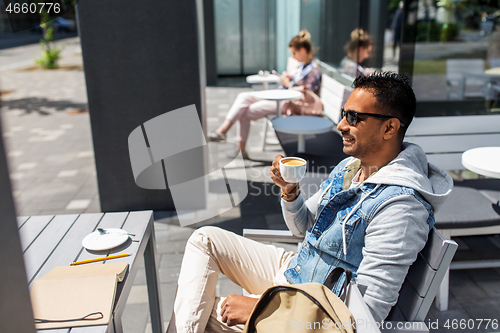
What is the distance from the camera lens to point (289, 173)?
1.63 meters

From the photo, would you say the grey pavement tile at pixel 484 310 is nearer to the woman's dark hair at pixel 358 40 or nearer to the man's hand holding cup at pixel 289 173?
the man's hand holding cup at pixel 289 173

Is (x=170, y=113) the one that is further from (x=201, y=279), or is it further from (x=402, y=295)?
(x=402, y=295)

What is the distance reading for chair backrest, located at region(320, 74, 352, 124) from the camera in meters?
4.87

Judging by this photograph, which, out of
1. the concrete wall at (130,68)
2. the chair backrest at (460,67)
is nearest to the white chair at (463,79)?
the chair backrest at (460,67)

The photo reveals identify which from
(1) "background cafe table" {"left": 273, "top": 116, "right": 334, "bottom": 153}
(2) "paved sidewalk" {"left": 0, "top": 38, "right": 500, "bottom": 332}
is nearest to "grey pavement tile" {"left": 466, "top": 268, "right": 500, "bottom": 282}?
(2) "paved sidewalk" {"left": 0, "top": 38, "right": 500, "bottom": 332}

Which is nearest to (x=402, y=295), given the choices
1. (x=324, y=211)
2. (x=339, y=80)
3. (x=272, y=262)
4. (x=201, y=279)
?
(x=324, y=211)

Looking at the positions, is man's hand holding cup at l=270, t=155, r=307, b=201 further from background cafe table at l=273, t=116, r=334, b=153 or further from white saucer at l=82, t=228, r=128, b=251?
background cafe table at l=273, t=116, r=334, b=153

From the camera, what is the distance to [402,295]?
5.08 ft

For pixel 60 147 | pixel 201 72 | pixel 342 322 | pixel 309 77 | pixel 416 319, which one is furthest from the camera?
pixel 60 147

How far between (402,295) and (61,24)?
33381 millimetres

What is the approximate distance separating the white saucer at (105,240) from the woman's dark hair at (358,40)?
160 inches

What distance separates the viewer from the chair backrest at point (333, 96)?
16.0 feet

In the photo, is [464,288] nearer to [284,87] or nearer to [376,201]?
[376,201]

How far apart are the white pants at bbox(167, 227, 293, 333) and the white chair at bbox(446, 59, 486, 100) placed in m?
3.21
